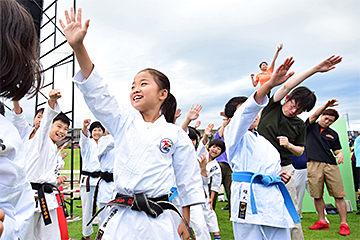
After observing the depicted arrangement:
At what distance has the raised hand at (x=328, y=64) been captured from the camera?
2195 millimetres

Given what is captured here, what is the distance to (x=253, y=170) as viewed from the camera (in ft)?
8.37

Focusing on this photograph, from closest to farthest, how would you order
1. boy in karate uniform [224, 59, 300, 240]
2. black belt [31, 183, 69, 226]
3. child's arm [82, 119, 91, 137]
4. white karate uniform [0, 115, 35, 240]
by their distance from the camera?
white karate uniform [0, 115, 35, 240] → boy in karate uniform [224, 59, 300, 240] → black belt [31, 183, 69, 226] → child's arm [82, 119, 91, 137]

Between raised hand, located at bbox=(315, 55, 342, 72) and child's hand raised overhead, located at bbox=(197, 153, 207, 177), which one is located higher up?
raised hand, located at bbox=(315, 55, 342, 72)

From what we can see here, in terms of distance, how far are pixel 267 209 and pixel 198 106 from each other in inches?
53.1

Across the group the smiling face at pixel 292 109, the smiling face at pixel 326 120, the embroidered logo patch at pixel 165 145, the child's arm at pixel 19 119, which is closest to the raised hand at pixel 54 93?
the child's arm at pixel 19 119

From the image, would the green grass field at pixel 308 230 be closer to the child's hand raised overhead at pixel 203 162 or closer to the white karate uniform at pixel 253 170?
the child's hand raised overhead at pixel 203 162

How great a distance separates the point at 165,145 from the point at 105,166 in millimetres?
3046

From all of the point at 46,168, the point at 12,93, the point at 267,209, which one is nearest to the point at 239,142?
the point at 267,209

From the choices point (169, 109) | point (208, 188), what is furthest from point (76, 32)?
point (208, 188)

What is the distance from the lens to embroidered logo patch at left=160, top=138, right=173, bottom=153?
186 centimetres

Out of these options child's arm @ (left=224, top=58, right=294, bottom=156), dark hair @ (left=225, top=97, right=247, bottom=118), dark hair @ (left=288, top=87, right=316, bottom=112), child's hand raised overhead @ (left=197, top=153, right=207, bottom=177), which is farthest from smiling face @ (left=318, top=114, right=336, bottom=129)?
child's arm @ (left=224, top=58, right=294, bottom=156)

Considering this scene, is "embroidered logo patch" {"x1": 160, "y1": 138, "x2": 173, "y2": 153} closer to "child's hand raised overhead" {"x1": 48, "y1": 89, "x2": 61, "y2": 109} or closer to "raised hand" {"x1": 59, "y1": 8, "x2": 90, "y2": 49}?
"raised hand" {"x1": 59, "y1": 8, "x2": 90, "y2": 49}

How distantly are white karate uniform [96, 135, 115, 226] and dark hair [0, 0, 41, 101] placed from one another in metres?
3.32

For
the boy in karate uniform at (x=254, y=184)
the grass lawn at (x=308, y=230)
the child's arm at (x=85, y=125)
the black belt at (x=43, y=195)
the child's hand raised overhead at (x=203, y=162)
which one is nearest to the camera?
the boy in karate uniform at (x=254, y=184)
